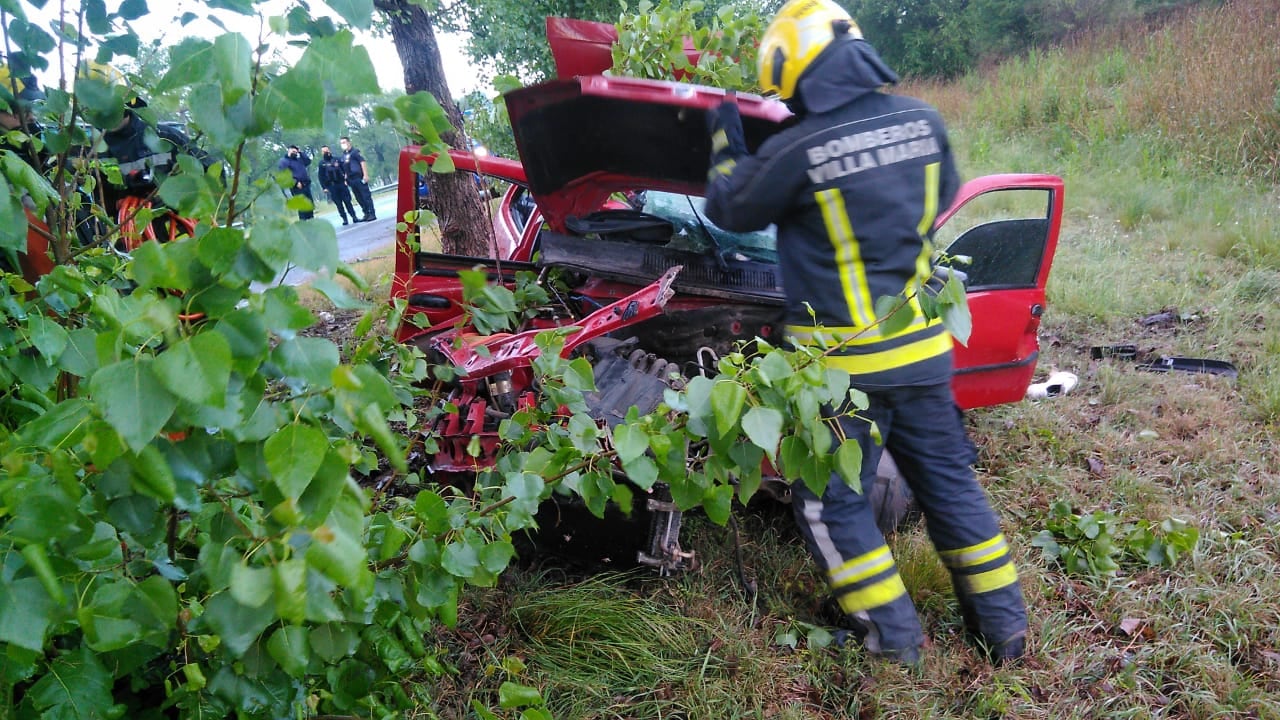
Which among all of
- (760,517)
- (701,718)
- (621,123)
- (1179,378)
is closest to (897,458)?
(760,517)

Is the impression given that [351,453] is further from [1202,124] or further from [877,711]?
[1202,124]

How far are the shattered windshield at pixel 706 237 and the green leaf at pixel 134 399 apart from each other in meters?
2.73

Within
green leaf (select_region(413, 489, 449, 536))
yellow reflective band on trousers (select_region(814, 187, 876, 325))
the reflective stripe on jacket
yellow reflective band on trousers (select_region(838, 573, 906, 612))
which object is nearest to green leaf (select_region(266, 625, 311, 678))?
green leaf (select_region(413, 489, 449, 536))

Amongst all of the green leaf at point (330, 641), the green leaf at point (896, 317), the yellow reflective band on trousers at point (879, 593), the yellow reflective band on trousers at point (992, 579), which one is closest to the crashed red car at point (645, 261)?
the yellow reflective band on trousers at point (879, 593)

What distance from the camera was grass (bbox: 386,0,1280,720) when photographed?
2.43 m

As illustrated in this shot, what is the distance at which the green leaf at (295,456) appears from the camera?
80 centimetres

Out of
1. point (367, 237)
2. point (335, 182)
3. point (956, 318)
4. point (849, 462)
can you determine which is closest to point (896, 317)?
point (956, 318)

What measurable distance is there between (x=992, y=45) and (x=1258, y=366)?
1707cm

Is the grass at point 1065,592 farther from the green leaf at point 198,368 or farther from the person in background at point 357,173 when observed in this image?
the person in background at point 357,173

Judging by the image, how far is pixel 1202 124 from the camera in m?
8.62

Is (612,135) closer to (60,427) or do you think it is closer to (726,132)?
(726,132)

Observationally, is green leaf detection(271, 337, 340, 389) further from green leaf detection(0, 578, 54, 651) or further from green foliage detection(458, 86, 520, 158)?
green foliage detection(458, 86, 520, 158)

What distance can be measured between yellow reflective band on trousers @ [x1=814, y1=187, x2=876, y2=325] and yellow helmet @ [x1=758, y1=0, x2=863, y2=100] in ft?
1.36

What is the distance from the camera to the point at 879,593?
99.6 inches
